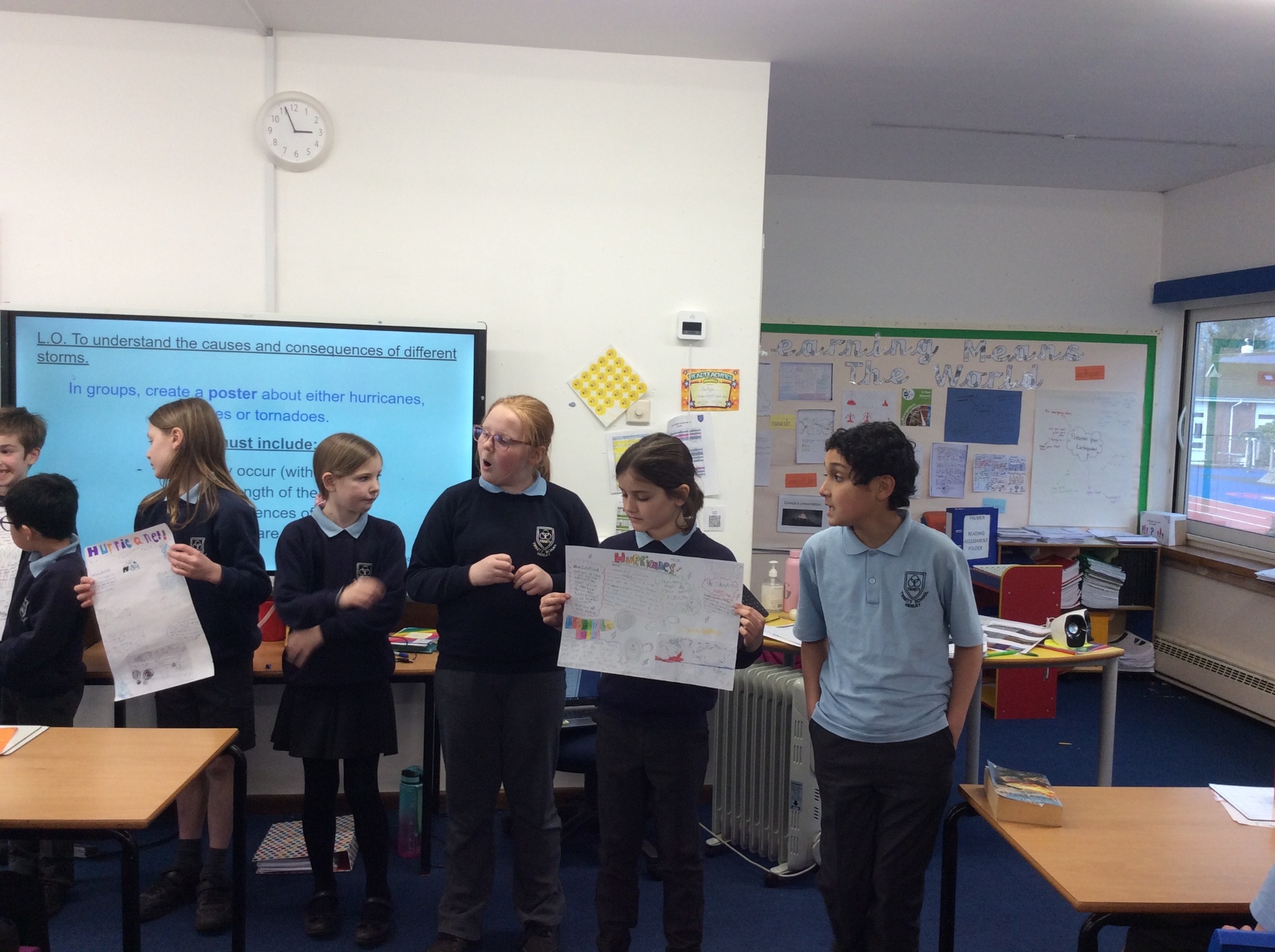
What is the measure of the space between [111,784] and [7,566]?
2.98 feet

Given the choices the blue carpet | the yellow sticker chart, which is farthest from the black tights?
the yellow sticker chart

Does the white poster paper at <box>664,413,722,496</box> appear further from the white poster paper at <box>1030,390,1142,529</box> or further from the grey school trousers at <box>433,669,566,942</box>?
the white poster paper at <box>1030,390,1142,529</box>

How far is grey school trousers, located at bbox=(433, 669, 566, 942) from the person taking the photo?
229cm

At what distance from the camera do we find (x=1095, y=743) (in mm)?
4387

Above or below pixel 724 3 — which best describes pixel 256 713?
below

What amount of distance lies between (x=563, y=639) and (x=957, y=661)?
2.98 feet

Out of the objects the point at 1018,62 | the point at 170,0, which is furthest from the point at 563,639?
the point at 1018,62

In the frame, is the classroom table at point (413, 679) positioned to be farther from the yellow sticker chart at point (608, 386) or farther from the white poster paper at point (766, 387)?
the white poster paper at point (766, 387)

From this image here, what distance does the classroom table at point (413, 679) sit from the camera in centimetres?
294

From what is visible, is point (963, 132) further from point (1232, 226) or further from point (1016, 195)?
point (1232, 226)

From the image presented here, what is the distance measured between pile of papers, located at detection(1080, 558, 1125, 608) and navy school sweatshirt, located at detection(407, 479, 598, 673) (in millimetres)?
4010

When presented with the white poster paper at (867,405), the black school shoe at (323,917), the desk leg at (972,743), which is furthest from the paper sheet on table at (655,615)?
the white poster paper at (867,405)

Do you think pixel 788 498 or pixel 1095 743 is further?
pixel 788 498

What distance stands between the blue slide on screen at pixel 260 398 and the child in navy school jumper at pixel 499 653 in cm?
100
